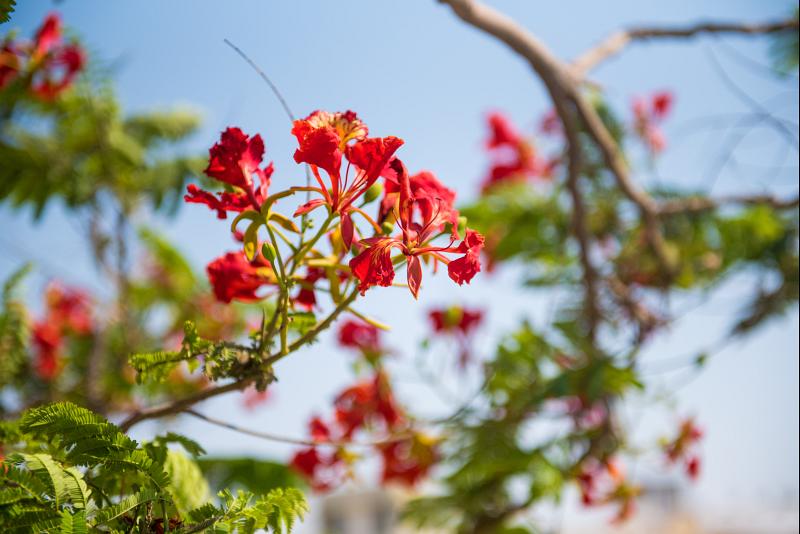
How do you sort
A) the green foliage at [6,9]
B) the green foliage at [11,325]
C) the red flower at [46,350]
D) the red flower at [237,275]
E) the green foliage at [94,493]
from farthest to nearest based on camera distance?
the red flower at [46,350]
the green foliage at [11,325]
the red flower at [237,275]
the green foliage at [6,9]
the green foliage at [94,493]

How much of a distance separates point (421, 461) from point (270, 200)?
6.14 ft

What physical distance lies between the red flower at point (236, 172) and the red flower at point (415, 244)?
0.62 ft

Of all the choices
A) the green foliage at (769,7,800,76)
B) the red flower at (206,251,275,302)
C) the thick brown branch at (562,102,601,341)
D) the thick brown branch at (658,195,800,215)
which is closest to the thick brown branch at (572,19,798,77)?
the green foliage at (769,7,800,76)

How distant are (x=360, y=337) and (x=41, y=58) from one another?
139 cm

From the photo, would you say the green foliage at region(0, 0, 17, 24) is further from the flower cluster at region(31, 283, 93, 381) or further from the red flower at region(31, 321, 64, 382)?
the red flower at region(31, 321, 64, 382)

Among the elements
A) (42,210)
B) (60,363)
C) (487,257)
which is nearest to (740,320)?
(487,257)

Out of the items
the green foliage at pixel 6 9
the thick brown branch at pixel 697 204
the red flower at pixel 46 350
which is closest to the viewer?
the green foliage at pixel 6 9

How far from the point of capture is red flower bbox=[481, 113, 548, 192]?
3662mm

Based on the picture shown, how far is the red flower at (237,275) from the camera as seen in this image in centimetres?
108

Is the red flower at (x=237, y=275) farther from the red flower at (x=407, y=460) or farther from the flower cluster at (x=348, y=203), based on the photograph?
the red flower at (x=407, y=460)

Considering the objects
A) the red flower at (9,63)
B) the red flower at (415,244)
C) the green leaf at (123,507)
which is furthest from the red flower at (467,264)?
the red flower at (9,63)

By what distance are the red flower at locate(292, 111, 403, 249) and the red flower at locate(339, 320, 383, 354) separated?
56.0 inches

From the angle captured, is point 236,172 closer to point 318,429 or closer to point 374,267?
point 374,267

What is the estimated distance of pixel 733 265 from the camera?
3172mm
